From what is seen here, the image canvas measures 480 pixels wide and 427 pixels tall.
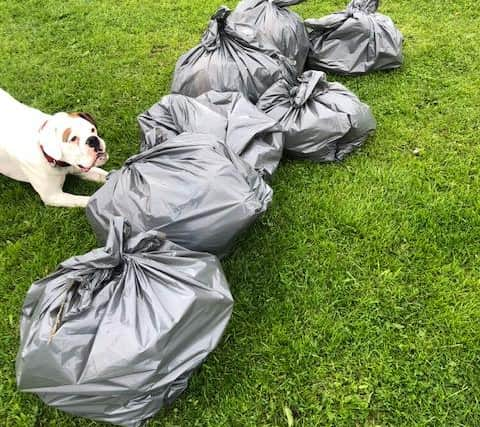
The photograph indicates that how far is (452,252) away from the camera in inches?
96.5

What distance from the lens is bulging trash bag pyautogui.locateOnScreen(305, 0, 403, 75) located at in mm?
3682

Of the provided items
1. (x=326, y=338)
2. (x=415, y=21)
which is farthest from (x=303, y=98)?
(x=415, y=21)

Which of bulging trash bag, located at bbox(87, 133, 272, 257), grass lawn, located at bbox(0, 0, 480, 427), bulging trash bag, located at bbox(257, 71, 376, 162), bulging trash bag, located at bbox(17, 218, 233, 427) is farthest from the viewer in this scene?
bulging trash bag, located at bbox(257, 71, 376, 162)

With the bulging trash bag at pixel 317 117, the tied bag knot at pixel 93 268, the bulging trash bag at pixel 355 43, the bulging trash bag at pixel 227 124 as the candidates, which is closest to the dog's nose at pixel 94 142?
the bulging trash bag at pixel 227 124

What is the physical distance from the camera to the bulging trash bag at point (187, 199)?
212 centimetres

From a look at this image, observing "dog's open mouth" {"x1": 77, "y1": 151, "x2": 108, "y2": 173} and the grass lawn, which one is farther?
"dog's open mouth" {"x1": 77, "y1": 151, "x2": 108, "y2": 173}

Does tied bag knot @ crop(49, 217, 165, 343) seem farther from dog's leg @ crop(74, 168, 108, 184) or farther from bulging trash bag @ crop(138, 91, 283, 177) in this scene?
dog's leg @ crop(74, 168, 108, 184)

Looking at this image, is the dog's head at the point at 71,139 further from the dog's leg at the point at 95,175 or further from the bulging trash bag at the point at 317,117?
the bulging trash bag at the point at 317,117

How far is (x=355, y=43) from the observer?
3746 mm

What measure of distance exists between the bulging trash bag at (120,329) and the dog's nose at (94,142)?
0.74 metres

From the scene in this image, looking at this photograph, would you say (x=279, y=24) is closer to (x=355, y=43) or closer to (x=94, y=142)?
(x=355, y=43)

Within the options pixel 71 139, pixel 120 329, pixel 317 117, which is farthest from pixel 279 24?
pixel 120 329

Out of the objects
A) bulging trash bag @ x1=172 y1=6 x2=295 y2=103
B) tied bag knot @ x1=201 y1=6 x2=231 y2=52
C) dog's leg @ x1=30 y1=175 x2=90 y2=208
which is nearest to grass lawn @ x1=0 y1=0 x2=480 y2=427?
dog's leg @ x1=30 y1=175 x2=90 y2=208

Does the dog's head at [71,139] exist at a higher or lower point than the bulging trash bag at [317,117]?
higher
